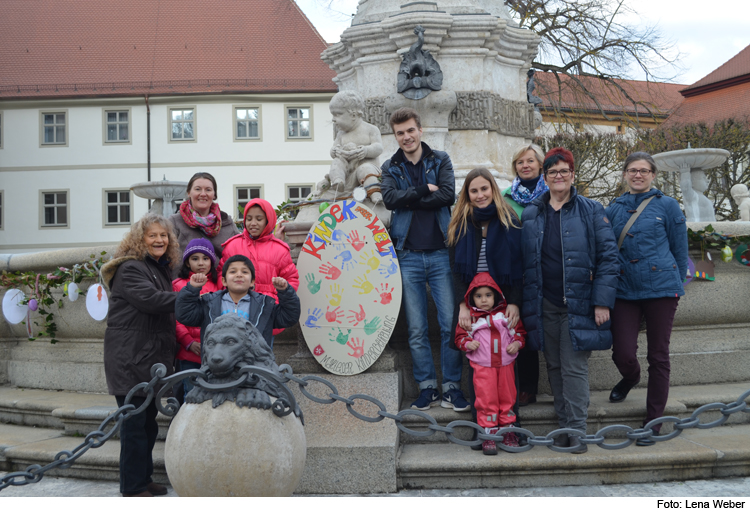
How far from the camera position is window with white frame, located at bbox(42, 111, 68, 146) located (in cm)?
2947

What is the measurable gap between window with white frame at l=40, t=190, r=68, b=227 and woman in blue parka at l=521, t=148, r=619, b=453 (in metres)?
28.7

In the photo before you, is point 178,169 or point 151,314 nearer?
point 151,314

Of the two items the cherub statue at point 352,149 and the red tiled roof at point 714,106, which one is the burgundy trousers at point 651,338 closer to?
A: the cherub statue at point 352,149

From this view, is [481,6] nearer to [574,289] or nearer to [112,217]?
[574,289]

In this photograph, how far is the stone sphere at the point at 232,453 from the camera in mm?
2719

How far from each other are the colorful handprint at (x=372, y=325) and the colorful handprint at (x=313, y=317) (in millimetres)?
309

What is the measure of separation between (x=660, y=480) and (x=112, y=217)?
28.2 meters

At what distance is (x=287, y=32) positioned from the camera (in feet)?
98.9

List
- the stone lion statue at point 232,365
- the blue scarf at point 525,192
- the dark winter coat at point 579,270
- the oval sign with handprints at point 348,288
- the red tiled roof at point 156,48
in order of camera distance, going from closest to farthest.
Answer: the stone lion statue at point 232,365, the dark winter coat at point 579,270, the oval sign with handprints at point 348,288, the blue scarf at point 525,192, the red tiled roof at point 156,48

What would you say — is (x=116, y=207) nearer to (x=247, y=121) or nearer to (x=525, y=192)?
(x=247, y=121)

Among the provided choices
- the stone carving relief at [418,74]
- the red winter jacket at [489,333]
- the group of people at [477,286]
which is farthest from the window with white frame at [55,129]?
the red winter jacket at [489,333]

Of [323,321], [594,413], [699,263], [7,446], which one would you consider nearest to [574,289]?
[594,413]

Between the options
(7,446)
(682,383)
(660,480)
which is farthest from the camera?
(682,383)

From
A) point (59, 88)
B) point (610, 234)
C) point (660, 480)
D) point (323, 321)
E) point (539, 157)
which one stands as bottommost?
point (660, 480)
